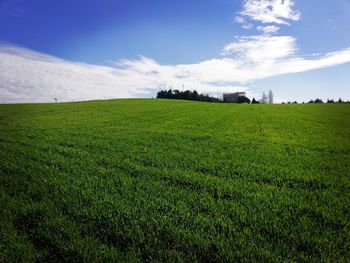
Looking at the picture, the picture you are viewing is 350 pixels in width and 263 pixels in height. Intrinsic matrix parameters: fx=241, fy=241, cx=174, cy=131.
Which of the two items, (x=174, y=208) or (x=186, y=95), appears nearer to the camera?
(x=174, y=208)

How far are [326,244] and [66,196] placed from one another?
5590 millimetres

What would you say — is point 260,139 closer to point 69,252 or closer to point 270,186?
point 270,186

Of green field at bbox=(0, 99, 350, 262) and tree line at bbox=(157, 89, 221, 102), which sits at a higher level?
tree line at bbox=(157, 89, 221, 102)

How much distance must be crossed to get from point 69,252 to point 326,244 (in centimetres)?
426

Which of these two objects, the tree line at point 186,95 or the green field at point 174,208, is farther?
the tree line at point 186,95

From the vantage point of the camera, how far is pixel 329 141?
14.0 meters

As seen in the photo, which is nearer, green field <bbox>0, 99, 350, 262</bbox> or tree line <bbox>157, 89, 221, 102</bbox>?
green field <bbox>0, 99, 350, 262</bbox>

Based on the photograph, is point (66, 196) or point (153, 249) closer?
point (153, 249)

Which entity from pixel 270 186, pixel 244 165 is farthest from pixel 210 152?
pixel 270 186

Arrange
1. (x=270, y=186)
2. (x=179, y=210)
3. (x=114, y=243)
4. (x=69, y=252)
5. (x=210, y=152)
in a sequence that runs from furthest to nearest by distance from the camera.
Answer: (x=210, y=152) → (x=270, y=186) → (x=179, y=210) → (x=114, y=243) → (x=69, y=252)

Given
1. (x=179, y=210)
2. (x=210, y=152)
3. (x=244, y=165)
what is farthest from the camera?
(x=210, y=152)

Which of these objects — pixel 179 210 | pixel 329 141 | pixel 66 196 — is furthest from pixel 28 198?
pixel 329 141

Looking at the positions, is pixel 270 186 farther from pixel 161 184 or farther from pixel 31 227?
pixel 31 227

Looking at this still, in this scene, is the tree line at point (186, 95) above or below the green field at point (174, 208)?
above
